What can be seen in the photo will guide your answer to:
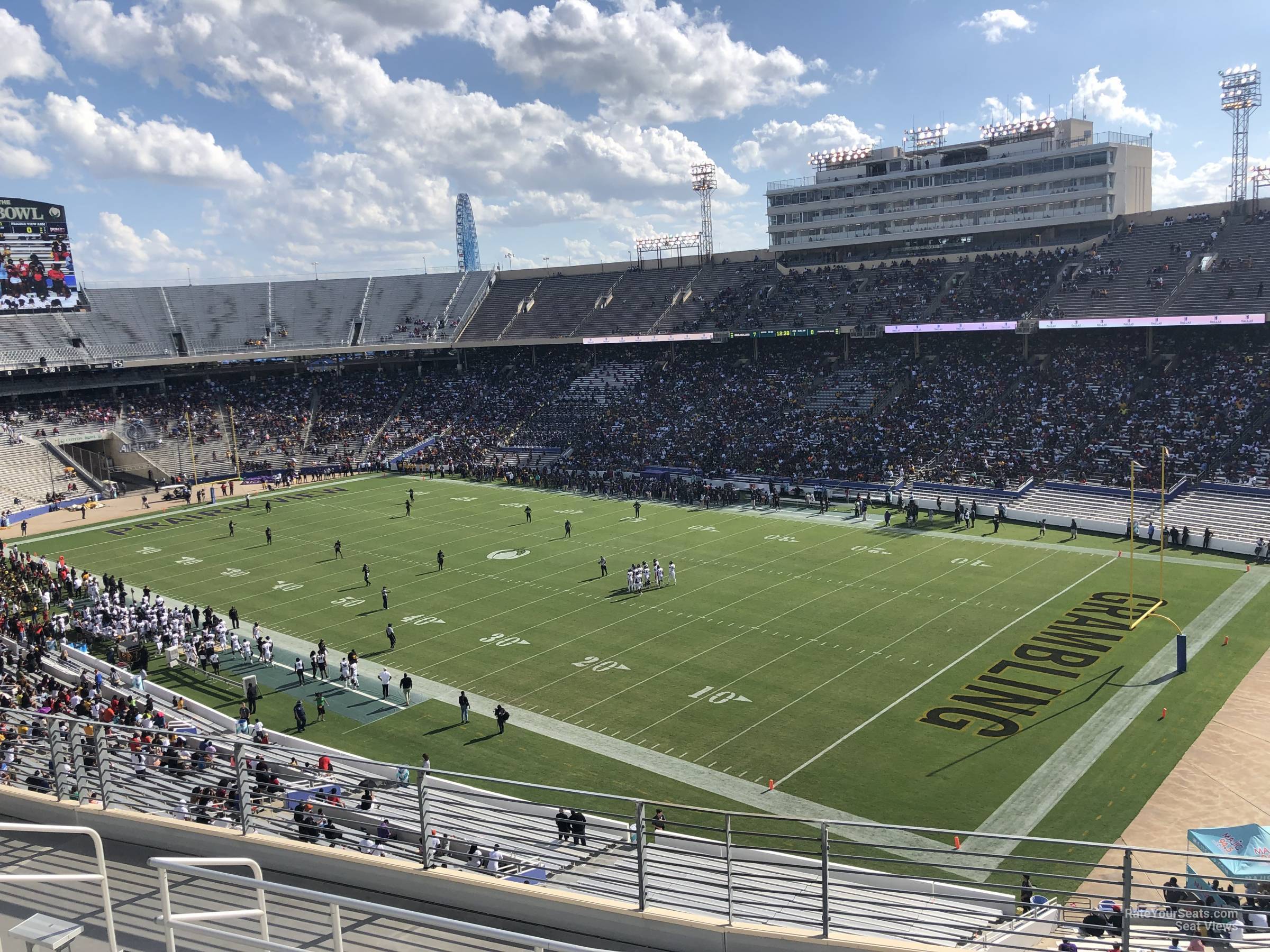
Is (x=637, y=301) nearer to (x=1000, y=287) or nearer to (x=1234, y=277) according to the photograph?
(x=1000, y=287)

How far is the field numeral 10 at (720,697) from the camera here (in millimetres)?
23047

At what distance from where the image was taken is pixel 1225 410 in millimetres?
43188

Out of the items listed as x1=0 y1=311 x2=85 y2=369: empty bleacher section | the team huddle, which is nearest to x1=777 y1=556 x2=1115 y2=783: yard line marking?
the team huddle

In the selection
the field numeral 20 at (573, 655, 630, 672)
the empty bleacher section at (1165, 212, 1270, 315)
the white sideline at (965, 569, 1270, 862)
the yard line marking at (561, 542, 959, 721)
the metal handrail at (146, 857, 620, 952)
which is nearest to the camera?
the metal handrail at (146, 857, 620, 952)

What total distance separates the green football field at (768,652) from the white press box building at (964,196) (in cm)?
2875

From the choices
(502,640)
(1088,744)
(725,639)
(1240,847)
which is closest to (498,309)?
(502,640)

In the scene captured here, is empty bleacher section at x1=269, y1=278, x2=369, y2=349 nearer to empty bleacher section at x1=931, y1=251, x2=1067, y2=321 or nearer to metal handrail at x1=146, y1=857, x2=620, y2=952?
empty bleacher section at x1=931, y1=251, x2=1067, y2=321

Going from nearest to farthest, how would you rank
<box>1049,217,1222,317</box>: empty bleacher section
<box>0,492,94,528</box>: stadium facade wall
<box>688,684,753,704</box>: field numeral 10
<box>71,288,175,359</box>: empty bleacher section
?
<box>688,684,753,704</box>: field numeral 10, <box>0,492,94,528</box>: stadium facade wall, <box>1049,217,1222,317</box>: empty bleacher section, <box>71,288,175,359</box>: empty bleacher section

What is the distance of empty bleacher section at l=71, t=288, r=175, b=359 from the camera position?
2645 inches

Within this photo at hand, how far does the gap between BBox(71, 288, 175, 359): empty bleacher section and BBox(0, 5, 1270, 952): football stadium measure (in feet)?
2.41

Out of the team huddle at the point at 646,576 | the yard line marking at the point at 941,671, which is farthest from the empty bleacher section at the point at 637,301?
the yard line marking at the point at 941,671

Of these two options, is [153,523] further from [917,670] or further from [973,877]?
[973,877]

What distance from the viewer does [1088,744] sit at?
20.1 meters

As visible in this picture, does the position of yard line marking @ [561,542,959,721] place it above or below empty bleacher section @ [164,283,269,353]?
below
